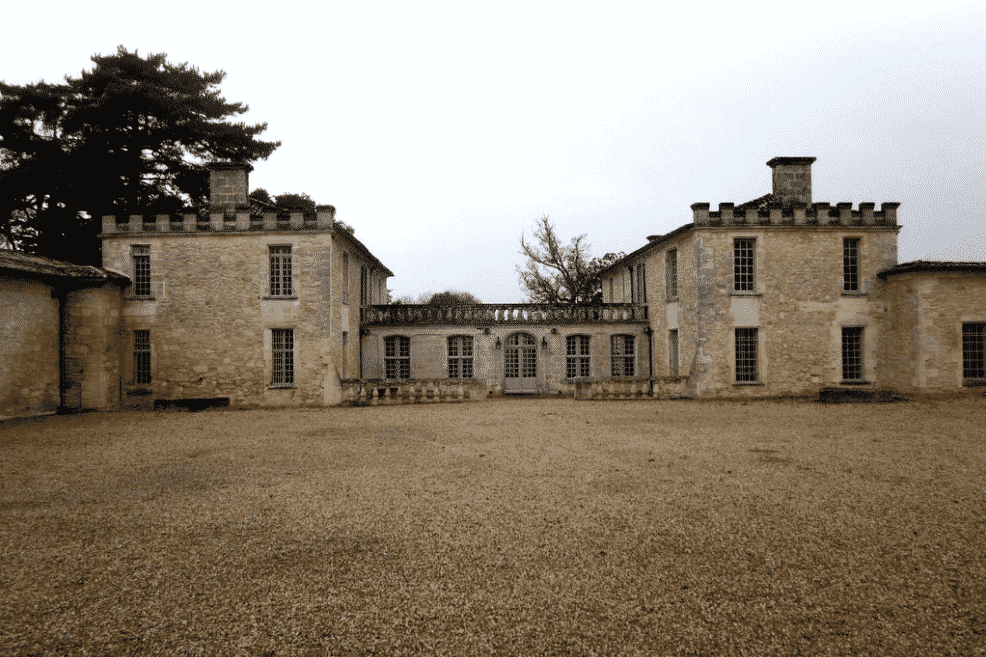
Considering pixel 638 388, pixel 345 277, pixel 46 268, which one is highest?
pixel 345 277

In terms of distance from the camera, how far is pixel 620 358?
23906mm

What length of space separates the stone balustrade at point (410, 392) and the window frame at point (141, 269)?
758cm

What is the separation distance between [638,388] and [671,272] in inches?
197

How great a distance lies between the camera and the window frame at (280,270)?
760 inches

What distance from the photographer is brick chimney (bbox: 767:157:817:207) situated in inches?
816

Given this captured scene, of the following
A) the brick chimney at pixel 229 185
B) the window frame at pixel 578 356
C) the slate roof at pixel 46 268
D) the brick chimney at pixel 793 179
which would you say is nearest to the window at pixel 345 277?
the brick chimney at pixel 229 185

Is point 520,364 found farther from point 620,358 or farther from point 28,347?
point 28,347

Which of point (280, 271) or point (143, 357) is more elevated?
point (280, 271)

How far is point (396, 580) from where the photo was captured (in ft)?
15.6

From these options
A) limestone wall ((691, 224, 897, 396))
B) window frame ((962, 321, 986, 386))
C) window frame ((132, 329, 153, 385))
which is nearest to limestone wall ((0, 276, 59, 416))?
window frame ((132, 329, 153, 385))

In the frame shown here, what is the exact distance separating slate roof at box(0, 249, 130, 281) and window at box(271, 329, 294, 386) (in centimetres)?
537

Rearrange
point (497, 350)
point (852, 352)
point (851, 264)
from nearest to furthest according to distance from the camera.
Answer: point (852, 352) < point (851, 264) < point (497, 350)

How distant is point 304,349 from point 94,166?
14322 millimetres

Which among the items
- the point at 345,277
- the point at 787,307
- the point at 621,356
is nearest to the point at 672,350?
the point at 621,356
